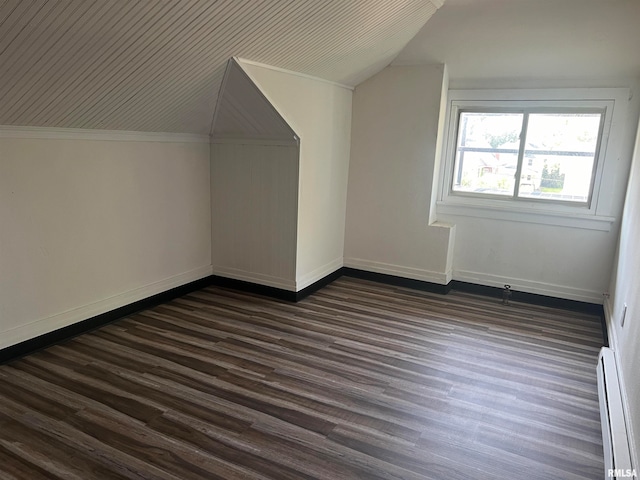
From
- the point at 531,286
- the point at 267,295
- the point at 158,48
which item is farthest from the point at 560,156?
the point at 158,48

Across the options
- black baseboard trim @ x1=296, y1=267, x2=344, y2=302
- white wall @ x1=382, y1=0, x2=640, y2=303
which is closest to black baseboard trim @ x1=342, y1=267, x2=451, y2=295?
black baseboard trim @ x1=296, y1=267, x2=344, y2=302

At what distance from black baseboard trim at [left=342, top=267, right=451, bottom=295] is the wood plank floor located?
Result: 0.65 meters

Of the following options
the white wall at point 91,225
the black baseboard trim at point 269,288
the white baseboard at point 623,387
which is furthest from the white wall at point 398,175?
the white wall at point 91,225

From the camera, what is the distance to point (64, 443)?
212 cm

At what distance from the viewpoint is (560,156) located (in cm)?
410

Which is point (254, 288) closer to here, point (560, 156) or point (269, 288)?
point (269, 288)

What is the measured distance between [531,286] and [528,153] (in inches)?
48.1

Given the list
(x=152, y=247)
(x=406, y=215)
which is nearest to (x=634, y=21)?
(x=406, y=215)

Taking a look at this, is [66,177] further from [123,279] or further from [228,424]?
[228,424]

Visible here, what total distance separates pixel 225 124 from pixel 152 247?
117cm

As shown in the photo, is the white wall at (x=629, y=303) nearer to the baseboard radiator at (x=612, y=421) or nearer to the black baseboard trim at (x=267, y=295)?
the baseboard radiator at (x=612, y=421)

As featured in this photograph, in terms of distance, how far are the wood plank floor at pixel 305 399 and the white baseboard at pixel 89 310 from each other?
0.44 ft

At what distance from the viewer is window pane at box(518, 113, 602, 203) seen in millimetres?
3982

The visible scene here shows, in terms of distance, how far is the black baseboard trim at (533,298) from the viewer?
4078 millimetres
